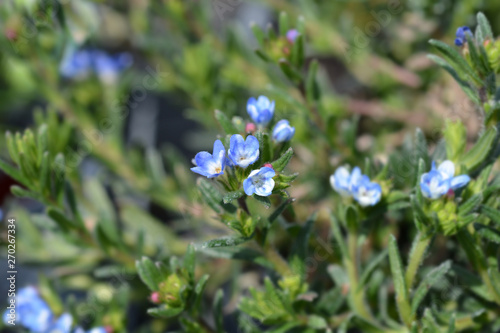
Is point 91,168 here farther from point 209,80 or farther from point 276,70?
point 276,70

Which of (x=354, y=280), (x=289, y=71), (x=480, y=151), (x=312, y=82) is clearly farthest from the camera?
(x=312, y=82)

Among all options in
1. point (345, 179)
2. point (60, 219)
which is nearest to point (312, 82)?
point (345, 179)

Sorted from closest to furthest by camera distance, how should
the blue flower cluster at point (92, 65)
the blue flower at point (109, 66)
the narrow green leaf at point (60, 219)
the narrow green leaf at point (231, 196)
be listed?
the narrow green leaf at point (231, 196) < the narrow green leaf at point (60, 219) < the blue flower cluster at point (92, 65) < the blue flower at point (109, 66)

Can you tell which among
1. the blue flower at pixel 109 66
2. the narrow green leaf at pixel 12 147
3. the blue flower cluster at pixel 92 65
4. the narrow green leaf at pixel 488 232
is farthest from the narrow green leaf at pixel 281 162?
the blue flower at pixel 109 66

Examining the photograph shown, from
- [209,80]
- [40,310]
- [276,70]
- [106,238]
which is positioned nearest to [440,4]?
[276,70]

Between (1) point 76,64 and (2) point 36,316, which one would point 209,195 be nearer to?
(2) point 36,316

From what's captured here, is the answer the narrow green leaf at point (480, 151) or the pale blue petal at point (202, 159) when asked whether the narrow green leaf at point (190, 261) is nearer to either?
the pale blue petal at point (202, 159)

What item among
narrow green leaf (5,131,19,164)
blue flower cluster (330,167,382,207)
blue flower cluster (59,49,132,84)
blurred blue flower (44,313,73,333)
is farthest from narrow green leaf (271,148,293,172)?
blue flower cluster (59,49,132,84)
